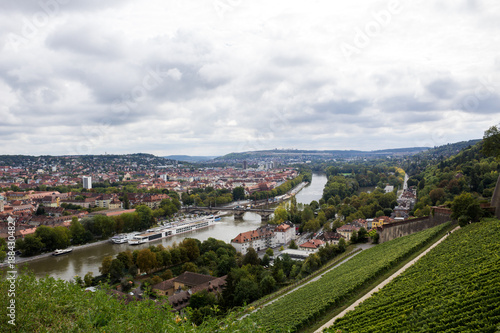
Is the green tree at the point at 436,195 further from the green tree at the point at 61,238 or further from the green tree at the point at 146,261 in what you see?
the green tree at the point at 61,238

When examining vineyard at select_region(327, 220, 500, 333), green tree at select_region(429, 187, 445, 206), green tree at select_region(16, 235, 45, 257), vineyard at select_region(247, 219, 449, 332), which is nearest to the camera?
vineyard at select_region(327, 220, 500, 333)

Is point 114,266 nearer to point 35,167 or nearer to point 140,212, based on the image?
point 140,212

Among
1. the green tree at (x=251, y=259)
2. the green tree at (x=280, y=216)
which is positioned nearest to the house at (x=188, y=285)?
the green tree at (x=251, y=259)

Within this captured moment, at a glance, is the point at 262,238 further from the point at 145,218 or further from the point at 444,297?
the point at 444,297

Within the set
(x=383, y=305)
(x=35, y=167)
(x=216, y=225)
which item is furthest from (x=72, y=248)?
(x=35, y=167)

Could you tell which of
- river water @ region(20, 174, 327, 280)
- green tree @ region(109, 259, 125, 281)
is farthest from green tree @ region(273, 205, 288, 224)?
green tree @ region(109, 259, 125, 281)

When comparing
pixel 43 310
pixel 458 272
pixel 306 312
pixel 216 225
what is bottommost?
pixel 216 225

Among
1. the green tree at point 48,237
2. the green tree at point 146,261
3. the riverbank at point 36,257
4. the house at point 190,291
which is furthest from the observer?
the green tree at point 48,237

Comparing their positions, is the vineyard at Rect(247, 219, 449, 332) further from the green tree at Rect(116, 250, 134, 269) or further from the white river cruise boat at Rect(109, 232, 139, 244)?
the white river cruise boat at Rect(109, 232, 139, 244)
